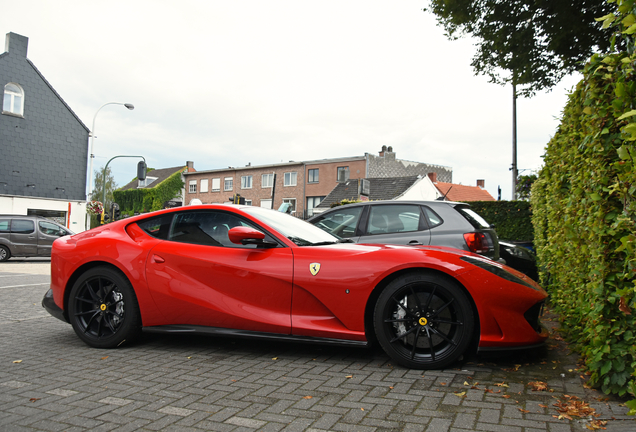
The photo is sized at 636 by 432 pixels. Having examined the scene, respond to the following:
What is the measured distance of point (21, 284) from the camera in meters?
9.44

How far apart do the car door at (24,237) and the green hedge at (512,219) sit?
18.0 meters

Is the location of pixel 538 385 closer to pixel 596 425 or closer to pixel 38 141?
pixel 596 425

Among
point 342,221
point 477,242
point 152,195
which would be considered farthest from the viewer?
point 152,195

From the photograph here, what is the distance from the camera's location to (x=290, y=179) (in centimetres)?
5275

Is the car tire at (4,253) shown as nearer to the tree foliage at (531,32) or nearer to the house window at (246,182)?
the tree foliage at (531,32)

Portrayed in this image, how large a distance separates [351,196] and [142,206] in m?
30.4

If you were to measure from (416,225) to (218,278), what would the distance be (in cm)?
305

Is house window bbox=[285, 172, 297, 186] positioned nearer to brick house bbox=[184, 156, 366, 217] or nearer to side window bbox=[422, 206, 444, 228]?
brick house bbox=[184, 156, 366, 217]

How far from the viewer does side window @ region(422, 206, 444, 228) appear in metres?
6.02

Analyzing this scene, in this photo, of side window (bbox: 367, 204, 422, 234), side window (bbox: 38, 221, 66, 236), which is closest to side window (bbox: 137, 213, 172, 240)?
side window (bbox: 367, 204, 422, 234)

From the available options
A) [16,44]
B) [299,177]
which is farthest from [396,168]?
[16,44]

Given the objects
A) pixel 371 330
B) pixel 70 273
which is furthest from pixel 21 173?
pixel 371 330

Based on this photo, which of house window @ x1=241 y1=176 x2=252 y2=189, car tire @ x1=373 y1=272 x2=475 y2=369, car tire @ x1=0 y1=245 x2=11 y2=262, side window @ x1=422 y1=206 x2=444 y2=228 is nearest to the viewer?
car tire @ x1=373 y1=272 x2=475 y2=369

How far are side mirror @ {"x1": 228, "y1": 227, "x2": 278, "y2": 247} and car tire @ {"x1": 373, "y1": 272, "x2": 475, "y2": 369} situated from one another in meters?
1.11
